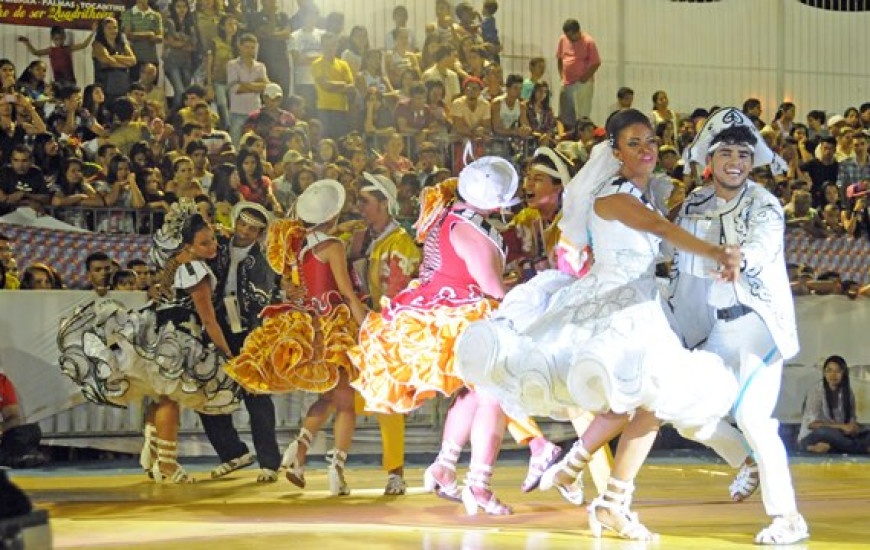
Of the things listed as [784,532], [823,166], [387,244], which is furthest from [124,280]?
[823,166]

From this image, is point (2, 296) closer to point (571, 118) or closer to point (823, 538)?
point (823, 538)

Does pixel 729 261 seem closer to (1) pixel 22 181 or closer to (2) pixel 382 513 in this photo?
(2) pixel 382 513

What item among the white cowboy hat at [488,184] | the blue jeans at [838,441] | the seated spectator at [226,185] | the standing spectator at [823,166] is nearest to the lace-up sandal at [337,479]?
the white cowboy hat at [488,184]

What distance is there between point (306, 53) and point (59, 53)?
246 cm

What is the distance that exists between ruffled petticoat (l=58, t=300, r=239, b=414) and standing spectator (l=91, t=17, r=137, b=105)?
4.79 m

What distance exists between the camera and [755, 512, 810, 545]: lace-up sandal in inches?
277

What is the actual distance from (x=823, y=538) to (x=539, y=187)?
2866mm

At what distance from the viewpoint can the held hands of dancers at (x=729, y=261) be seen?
6.95m

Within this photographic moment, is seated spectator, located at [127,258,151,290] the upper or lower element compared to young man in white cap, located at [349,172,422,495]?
lower

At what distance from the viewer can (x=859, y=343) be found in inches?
530

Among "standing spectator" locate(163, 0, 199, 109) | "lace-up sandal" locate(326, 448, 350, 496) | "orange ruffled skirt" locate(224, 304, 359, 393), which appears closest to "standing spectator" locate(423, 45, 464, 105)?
"standing spectator" locate(163, 0, 199, 109)

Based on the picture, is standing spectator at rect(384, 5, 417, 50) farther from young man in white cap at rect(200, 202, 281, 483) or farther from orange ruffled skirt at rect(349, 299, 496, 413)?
orange ruffled skirt at rect(349, 299, 496, 413)

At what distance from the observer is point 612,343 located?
701cm

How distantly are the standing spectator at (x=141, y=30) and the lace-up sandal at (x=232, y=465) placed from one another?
5.63 metres
